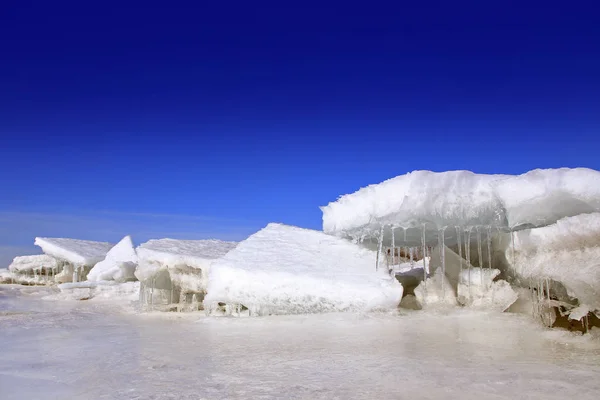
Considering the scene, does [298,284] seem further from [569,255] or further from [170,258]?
[569,255]

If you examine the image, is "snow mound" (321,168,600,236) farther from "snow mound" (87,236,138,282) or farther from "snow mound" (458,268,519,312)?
"snow mound" (87,236,138,282)

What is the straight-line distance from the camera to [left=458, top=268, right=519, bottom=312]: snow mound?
639 cm

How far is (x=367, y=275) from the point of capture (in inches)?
256

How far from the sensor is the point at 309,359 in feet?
12.5

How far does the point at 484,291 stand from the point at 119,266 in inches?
384

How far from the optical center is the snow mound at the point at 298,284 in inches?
244

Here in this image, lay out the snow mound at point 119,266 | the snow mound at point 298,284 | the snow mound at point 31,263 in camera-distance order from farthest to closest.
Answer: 1. the snow mound at point 31,263
2. the snow mound at point 119,266
3. the snow mound at point 298,284

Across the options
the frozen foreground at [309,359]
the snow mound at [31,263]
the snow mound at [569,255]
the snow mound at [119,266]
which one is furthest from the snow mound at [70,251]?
the snow mound at [569,255]

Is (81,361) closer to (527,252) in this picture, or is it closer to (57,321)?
(57,321)

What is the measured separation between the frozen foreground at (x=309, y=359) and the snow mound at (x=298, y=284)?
23 centimetres

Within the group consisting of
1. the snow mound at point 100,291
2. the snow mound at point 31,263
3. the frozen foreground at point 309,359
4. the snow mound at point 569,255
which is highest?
the snow mound at point 31,263

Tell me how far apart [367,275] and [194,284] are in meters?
3.03

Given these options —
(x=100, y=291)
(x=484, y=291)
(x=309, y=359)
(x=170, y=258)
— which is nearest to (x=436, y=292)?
(x=484, y=291)

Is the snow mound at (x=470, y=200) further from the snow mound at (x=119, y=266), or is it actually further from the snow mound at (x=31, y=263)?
the snow mound at (x=31, y=263)
